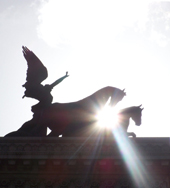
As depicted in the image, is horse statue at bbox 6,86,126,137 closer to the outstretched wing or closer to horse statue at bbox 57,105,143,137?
horse statue at bbox 57,105,143,137

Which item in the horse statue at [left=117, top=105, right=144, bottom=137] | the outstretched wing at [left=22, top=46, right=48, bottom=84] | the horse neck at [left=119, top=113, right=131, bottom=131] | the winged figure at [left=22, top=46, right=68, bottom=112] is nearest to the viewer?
the horse neck at [left=119, top=113, right=131, bottom=131]

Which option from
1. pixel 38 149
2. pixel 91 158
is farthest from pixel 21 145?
pixel 91 158

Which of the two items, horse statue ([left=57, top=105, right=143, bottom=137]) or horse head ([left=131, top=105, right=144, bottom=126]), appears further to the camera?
horse head ([left=131, top=105, right=144, bottom=126])

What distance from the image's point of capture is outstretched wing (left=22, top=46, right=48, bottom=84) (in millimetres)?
21302

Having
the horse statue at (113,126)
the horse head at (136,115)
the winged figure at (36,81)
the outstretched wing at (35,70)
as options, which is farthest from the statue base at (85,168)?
the outstretched wing at (35,70)

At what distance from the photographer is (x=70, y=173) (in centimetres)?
1645

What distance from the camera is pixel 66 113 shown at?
20016 millimetres

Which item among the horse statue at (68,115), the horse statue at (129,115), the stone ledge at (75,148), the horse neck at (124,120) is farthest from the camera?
the horse statue at (68,115)

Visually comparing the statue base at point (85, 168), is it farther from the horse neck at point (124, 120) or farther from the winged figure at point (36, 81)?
the winged figure at point (36, 81)

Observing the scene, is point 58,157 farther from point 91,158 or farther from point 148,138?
point 148,138

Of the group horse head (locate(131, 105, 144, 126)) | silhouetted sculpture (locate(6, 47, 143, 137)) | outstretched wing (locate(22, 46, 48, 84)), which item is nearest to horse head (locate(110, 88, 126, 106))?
silhouetted sculpture (locate(6, 47, 143, 137))

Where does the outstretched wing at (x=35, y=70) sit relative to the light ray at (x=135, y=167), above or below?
above

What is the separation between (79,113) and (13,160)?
4.85 metres

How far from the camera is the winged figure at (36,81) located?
20641mm
